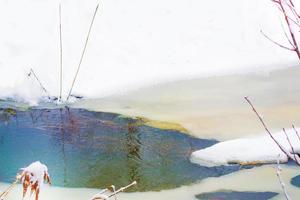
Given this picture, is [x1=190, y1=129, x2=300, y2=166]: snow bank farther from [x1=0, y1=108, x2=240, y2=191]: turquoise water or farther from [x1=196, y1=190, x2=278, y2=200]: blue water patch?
[x1=196, y1=190, x2=278, y2=200]: blue water patch

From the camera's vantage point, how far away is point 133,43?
5363mm

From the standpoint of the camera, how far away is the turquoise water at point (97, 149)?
11.2ft

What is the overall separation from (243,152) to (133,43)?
1944 millimetres

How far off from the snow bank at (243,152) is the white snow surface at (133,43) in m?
1.22

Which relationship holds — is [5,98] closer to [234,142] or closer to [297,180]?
[234,142]

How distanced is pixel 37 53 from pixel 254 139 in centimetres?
Answer: 207

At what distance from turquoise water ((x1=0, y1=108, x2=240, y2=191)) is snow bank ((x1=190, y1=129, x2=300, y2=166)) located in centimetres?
7

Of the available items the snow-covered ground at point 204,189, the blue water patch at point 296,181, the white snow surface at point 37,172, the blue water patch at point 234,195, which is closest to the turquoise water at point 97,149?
the snow-covered ground at point 204,189

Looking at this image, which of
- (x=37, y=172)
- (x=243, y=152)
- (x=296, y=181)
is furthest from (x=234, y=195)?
(x=37, y=172)

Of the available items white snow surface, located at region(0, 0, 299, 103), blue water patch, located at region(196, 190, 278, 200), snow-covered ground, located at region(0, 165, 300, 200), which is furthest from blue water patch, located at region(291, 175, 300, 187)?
white snow surface, located at region(0, 0, 299, 103)

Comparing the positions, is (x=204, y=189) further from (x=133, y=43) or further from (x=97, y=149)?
(x=133, y=43)

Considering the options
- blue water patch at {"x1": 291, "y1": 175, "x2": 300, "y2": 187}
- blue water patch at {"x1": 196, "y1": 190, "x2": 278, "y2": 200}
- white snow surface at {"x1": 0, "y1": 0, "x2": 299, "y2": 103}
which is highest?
white snow surface at {"x1": 0, "y1": 0, "x2": 299, "y2": 103}

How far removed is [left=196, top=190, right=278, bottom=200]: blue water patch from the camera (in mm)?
3135

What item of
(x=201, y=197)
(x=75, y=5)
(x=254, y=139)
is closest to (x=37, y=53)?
(x=75, y=5)
